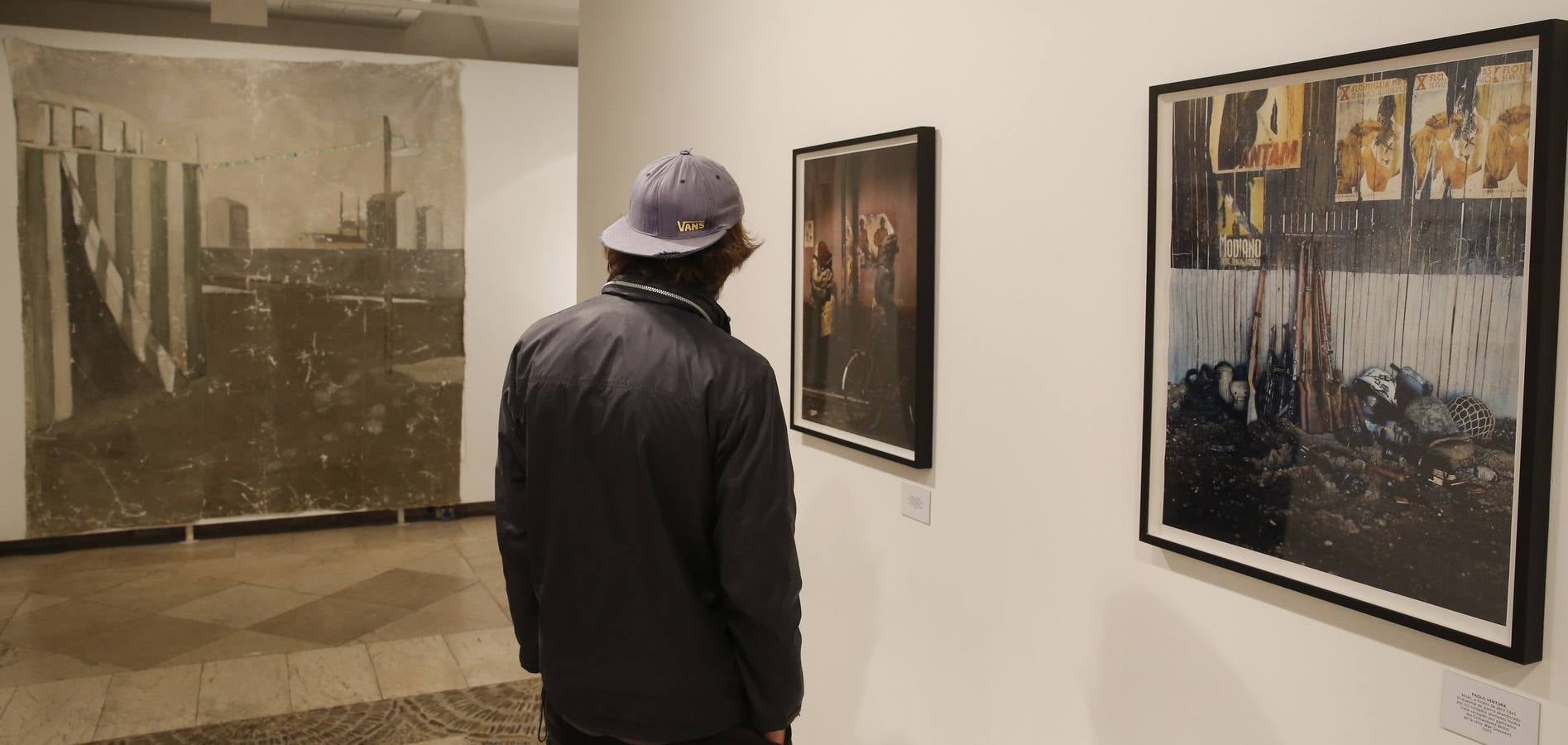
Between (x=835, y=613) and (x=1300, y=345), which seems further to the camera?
(x=835, y=613)

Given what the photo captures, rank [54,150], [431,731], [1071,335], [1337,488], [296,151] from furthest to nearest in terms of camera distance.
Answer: [296,151]
[54,150]
[431,731]
[1071,335]
[1337,488]

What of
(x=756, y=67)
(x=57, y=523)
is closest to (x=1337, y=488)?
(x=756, y=67)

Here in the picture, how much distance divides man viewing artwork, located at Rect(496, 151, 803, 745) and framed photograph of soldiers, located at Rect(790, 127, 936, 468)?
0.69 meters

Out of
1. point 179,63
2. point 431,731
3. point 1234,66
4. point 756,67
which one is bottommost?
point 431,731

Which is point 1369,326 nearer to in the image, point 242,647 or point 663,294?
point 663,294

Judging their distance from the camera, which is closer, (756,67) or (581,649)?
(581,649)

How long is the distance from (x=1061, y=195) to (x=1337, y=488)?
744 millimetres

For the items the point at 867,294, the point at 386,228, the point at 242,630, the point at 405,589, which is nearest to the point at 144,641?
the point at 242,630

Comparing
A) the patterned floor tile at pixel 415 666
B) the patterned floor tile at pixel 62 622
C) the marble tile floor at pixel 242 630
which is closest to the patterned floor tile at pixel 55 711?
the marble tile floor at pixel 242 630

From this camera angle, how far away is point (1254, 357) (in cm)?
164

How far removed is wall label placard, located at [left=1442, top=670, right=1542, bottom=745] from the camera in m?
1.36

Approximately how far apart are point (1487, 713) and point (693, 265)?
1.30 m

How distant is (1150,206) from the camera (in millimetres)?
1797

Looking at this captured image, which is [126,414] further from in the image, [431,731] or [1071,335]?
[1071,335]
